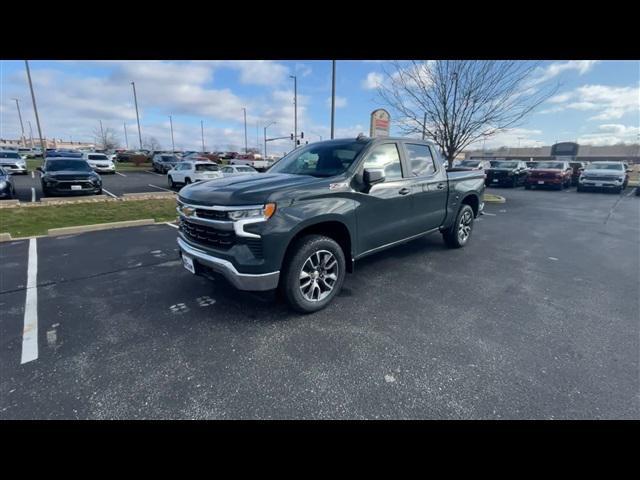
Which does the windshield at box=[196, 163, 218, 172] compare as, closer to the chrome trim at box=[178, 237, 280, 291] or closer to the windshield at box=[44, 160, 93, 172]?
the windshield at box=[44, 160, 93, 172]

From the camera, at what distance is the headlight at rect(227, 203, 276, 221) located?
2777 mm

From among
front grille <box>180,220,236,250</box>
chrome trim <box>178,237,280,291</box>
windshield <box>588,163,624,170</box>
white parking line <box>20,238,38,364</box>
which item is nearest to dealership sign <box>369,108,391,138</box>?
front grille <box>180,220,236,250</box>

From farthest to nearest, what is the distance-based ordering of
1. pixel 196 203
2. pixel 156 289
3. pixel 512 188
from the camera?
pixel 512 188 < pixel 156 289 < pixel 196 203

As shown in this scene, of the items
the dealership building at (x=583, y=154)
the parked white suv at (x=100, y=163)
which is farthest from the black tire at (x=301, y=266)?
the dealership building at (x=583, y=154)

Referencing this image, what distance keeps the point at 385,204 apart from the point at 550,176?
20.1 meters

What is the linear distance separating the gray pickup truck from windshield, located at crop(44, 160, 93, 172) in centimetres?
1164

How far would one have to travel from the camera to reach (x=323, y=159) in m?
3.96

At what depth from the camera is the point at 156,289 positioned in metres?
3.96

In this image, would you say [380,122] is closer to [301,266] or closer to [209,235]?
[301,266]

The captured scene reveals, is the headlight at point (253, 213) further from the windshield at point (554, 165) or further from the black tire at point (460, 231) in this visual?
the windshield at point (554, 165)

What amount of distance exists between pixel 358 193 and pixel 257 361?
80.8 inches
